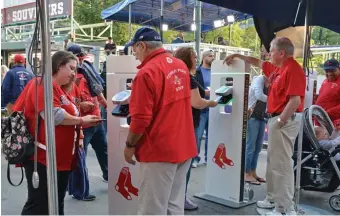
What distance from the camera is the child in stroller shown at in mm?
4238

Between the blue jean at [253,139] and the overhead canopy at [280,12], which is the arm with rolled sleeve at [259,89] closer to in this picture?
the blue jean at [253,139]

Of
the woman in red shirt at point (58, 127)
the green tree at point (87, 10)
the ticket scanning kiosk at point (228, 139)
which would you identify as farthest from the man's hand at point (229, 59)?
the green tree at point (87, 10)

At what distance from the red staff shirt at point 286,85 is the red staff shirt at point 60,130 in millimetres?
1856

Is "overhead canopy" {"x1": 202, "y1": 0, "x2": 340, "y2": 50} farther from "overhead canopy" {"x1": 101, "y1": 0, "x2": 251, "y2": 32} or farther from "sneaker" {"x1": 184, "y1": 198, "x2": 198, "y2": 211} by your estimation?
"overhead canopy" {"x1": 101, "y1": 0, "x2": 251, "y2": 32}

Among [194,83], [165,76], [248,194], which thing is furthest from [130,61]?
[248,194]

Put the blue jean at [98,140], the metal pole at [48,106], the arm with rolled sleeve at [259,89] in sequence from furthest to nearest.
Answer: the arm with rolled sleeve at [259,89] → the blue jean at [98,140] → the metal pole at [48,106]

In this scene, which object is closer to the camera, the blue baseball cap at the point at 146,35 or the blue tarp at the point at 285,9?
the blue baseball cap at the point at 146,35

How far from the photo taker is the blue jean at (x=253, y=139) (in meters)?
4.97

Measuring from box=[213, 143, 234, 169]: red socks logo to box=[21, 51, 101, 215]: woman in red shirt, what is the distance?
1834 mm

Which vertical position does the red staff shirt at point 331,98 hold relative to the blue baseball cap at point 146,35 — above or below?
below

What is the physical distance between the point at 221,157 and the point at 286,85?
3.86ft

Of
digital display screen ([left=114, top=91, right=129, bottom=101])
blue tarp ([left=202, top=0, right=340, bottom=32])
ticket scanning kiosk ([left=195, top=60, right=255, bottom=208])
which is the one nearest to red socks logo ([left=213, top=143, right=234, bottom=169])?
ticket scanning kiosk ([left=195, top=60, right=255, bottom=208])

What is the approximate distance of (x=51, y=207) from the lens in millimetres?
2074

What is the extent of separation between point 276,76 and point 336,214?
161 centimetres
